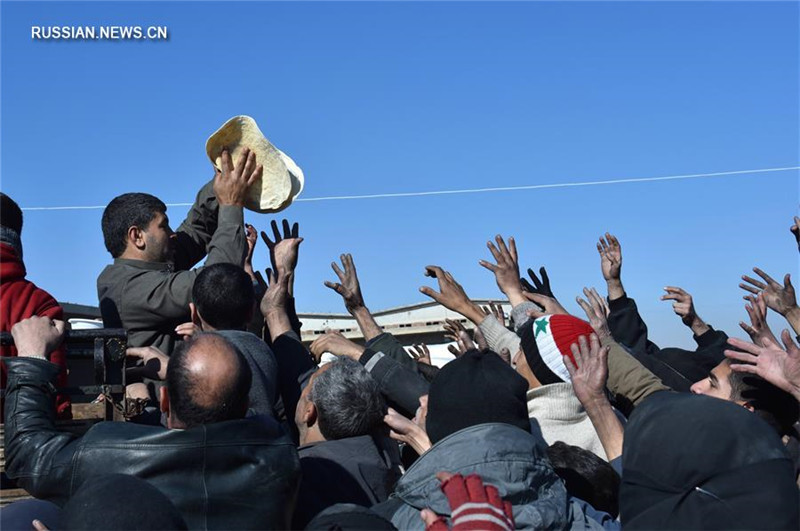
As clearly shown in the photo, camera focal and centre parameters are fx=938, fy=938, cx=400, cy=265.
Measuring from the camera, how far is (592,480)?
12.2ft

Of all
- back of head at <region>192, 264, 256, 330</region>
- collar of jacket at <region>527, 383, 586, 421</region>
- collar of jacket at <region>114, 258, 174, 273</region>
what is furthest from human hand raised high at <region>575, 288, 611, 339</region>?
collar of jacket at <region>114, 258, 174, 273</region>

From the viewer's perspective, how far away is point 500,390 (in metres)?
3.31

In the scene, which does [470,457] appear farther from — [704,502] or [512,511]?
[704,502]

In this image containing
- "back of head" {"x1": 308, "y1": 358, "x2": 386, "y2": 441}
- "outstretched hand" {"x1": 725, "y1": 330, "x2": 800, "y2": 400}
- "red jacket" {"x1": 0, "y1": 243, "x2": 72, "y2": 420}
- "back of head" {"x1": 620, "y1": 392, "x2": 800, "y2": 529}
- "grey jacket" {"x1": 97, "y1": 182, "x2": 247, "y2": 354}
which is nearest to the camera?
"back of head" {"x1": 620, "y1": 392, "x2": 800, "y2": 529}

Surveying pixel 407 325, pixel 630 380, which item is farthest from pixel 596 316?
pixel 407 325

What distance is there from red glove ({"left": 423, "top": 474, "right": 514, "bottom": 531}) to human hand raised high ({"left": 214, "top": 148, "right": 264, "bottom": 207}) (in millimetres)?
2573

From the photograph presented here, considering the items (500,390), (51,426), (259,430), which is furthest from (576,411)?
(51,426)

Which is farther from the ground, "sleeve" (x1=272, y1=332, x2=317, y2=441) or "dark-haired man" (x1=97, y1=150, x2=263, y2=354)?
"dark-haired man" (x1=97, y1=150, x2=263, y2=354)

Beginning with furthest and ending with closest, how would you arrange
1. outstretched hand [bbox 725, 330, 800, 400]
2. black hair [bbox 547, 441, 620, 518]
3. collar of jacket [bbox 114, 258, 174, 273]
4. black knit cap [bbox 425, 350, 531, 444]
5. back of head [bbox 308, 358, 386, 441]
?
collar of jacket [bbox 114, 258, 174, 273], back of head [bbox 308, 358, 386, 441], black hair [bbox 547, 441, 620, 518], outstretched hand [bbox 725, 330, 800, 400], black knit cap [bbox 425, 350, 531, 444]

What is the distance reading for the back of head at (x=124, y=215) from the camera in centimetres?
482

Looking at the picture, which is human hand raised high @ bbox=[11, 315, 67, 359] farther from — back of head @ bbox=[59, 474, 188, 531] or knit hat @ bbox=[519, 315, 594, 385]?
knit hat @ bbox=[519, 315, 594, 385]

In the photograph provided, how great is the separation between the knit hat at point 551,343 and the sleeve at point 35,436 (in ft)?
6.88

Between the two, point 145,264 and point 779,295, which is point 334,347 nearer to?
point 145,264

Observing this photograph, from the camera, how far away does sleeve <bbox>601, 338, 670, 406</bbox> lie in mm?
4359
